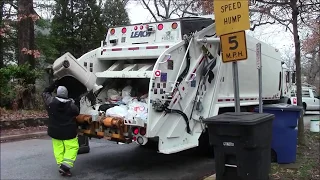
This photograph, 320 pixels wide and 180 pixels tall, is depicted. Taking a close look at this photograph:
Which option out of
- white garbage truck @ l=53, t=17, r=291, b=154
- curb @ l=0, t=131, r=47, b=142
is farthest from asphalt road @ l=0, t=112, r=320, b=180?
curb @ l=0, t=131, r=47, b=142

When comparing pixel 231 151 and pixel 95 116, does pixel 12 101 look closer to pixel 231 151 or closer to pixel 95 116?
pixel 95 116

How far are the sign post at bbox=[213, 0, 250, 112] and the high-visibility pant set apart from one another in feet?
9.64

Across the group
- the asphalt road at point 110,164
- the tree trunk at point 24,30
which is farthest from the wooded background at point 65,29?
the asphalt road at point 110,164

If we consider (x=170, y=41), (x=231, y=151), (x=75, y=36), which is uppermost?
(x=75, y=36)

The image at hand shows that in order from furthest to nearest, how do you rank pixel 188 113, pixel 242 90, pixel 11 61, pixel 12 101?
pixel 11 61 → pixel 12 101 → pixel 242 90 → pixel 188 113

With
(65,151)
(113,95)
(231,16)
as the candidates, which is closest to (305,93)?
(113,95)

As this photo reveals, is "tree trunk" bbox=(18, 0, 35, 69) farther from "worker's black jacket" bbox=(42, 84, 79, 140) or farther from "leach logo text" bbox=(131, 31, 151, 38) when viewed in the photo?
"worker's black jacket" bbox=(42, 84, 79, 140)

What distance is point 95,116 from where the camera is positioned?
6.16 m

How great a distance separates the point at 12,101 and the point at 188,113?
26.4ft

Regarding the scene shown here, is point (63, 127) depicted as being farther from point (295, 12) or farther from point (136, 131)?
point (295, 12)

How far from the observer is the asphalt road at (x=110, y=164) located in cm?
611

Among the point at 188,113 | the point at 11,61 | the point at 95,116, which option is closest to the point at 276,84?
the point at 188,113

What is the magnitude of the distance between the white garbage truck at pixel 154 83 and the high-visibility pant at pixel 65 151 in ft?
1.32

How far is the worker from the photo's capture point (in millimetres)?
5902
